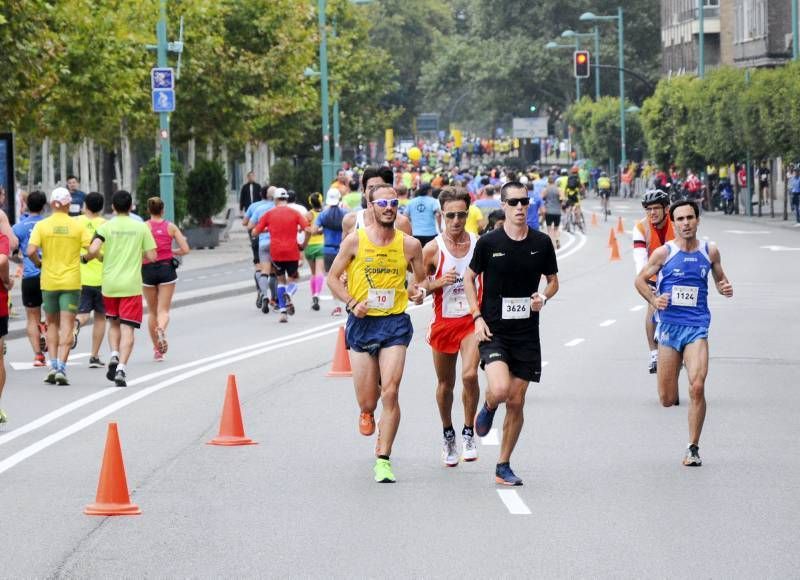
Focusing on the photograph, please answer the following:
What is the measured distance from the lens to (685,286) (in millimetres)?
11906

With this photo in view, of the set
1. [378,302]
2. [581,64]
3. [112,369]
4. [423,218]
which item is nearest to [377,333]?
[378,302]

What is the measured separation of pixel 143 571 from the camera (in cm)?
838

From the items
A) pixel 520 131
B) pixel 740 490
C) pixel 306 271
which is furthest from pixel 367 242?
pixel 520 131

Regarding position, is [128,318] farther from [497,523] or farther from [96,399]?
[497,523]

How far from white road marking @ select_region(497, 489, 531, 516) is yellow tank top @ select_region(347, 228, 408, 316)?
1.32m

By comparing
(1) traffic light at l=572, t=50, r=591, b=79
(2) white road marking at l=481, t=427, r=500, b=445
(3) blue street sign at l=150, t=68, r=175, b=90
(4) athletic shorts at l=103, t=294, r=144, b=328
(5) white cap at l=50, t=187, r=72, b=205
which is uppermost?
(1) traffic light at l=572, t=50, r=591, b=79

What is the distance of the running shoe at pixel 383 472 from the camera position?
10.9m

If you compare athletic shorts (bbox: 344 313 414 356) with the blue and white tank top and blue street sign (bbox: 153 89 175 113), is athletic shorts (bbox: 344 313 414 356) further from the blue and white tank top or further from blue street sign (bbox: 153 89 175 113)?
blue street sign (bbox: 153 89 175 113)

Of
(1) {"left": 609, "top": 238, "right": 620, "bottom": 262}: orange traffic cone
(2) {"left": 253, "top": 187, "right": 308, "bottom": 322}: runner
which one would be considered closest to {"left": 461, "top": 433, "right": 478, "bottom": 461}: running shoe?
(2) {"left": 253, "top": 187, "right": 308, "bottom": 322}: runner

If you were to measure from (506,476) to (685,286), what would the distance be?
6.41 feet

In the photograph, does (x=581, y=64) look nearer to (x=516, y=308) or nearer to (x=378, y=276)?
(x=378, y=276)

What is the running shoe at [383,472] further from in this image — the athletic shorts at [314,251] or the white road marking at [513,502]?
the athletic shorts at [314,251]

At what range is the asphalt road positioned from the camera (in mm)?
8664

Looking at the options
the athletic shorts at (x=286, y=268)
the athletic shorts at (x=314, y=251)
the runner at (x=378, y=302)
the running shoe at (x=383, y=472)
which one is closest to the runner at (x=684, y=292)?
the runner at (x=378, y=302)
